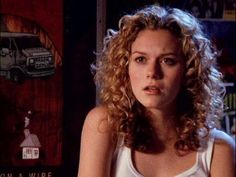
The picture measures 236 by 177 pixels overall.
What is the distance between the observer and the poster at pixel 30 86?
1315 mm

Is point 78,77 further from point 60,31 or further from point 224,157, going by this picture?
point 224,157

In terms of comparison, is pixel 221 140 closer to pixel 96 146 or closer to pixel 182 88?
pixel 182 88

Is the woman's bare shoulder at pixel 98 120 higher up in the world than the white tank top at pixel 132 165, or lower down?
higher up

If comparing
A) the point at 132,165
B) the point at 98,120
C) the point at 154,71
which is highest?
the point at 154,71

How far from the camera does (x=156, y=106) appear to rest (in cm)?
122

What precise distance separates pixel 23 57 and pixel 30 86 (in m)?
0.09

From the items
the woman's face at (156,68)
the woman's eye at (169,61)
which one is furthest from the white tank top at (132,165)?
the woman's eye at (169,61)

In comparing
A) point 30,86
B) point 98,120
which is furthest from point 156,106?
point 30,86

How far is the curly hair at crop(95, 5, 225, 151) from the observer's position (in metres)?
1.26

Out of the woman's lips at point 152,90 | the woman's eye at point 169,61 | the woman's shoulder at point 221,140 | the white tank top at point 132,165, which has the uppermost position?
the woman's eye at point 169,61

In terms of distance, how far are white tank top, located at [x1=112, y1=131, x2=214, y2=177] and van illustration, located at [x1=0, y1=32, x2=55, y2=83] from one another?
33 centimetres

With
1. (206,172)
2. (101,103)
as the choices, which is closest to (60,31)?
(101,103)

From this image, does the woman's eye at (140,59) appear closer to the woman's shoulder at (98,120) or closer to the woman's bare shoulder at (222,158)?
the woman's shoulder at (98,120)

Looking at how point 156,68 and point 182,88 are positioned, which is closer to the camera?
point 156,68
